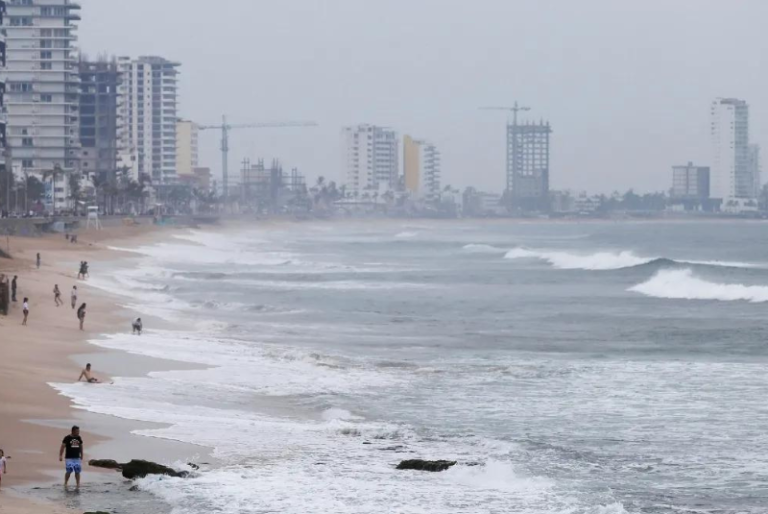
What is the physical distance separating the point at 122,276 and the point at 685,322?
2677cm

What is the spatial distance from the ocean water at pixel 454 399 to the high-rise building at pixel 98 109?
127438mm

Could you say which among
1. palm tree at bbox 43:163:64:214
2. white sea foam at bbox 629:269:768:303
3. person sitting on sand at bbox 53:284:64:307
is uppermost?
palm tree at bbox 43:163:64:214

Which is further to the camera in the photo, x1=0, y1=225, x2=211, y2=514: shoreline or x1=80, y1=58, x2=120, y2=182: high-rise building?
x1=80, y1=58, x2=120, y2=182: high-rise building

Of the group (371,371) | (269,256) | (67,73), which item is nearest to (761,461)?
(371,371)

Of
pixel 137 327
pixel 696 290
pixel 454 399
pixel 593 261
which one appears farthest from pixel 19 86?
pixel 454 399

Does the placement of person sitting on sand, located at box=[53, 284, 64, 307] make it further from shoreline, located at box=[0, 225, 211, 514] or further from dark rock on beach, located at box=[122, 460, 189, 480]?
dark rock on beach, located at box=[122, 460, 189, 480]

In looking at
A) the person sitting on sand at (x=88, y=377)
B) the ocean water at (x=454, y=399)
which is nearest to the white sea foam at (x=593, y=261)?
the ocean water at (x=454, y=399)

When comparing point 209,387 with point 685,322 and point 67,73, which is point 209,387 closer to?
point 685,322

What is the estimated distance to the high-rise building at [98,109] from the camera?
582ft

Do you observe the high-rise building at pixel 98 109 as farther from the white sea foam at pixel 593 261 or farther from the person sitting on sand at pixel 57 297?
the person sitting on sand at pixel 57 297

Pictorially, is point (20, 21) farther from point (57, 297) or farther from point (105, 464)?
point (105, 464)

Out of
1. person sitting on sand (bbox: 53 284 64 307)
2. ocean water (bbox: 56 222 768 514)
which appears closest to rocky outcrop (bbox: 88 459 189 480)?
ocean water (bbox: 56 222 768 514)

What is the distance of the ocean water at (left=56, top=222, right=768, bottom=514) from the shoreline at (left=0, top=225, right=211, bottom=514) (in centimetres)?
69

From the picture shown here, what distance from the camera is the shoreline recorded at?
1727 cm
